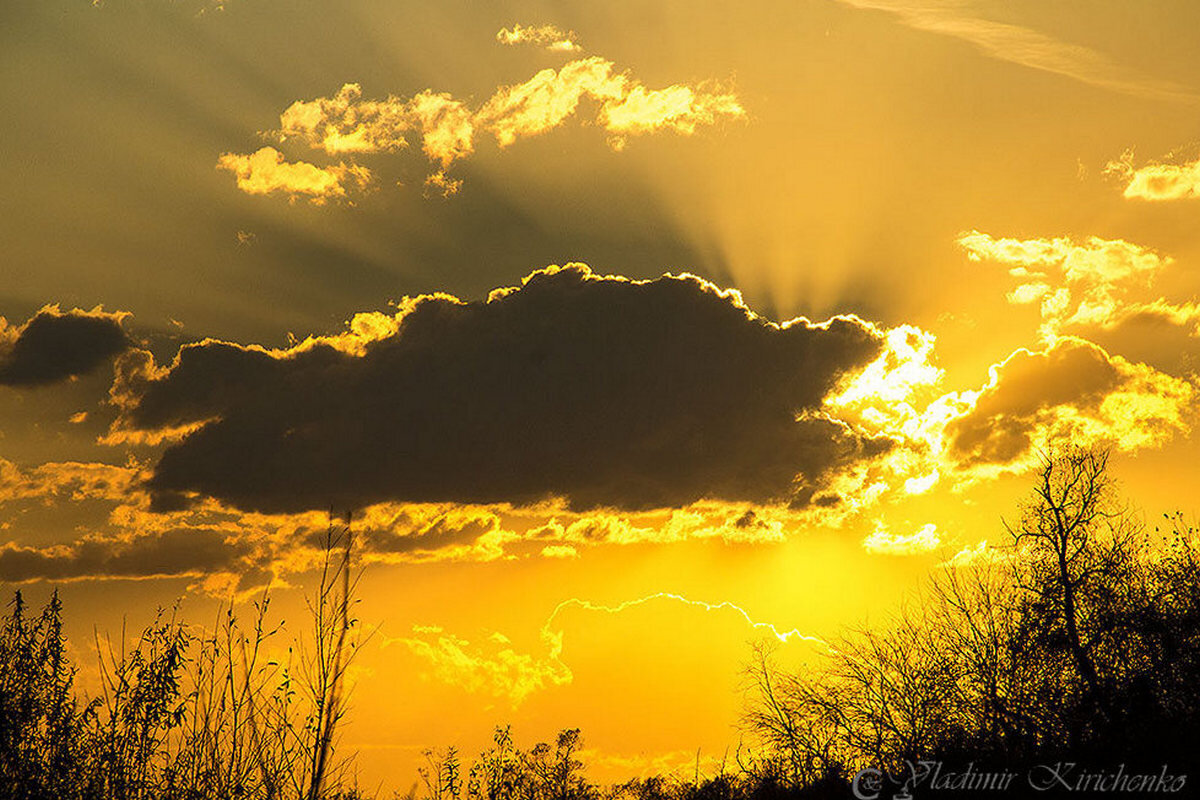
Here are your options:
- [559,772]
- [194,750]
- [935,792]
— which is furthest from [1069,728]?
[559,772]

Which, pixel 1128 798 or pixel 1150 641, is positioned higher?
pixel 1150 641

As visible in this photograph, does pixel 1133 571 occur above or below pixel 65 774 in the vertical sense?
above

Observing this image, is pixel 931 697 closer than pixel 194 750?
No

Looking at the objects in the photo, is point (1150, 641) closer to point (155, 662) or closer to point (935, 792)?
point (935, 792)

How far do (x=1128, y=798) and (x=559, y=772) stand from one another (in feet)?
196

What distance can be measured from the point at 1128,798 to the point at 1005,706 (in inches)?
339

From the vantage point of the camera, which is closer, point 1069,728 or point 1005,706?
point 1069,728

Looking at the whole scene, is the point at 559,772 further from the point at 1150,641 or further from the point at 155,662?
the point at 155,662

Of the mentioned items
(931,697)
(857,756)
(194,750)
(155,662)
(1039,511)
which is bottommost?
(857,756)

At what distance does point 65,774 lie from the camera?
13477 millimetres

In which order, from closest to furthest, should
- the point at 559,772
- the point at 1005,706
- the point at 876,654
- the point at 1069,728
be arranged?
the point at 1069,728 < the point at 1005,706 < the point at 876,654 < the point at 559,772

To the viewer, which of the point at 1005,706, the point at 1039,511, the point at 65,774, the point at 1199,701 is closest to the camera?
the point at 65,774

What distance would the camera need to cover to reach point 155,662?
14430 mm

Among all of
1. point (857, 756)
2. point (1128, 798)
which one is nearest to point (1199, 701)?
point (1128, 798)
